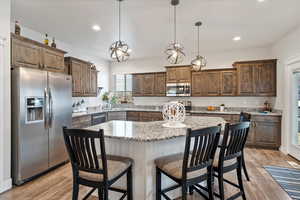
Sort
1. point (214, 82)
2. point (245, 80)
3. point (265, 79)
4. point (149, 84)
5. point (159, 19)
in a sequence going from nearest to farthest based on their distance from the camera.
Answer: point (159, 19) < point (265, 79) < point (245, 80) < point (214, 82) < point (149, 84)

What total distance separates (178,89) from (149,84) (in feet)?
3.65

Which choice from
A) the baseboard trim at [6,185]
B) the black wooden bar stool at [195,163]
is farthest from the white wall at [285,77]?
the baseboard trim at [6,185]

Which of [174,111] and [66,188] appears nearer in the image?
[174,111]

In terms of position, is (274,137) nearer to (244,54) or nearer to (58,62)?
(244,54)

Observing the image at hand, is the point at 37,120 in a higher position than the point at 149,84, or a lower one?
lower

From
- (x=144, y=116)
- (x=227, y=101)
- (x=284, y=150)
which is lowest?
(x=284, y=150)

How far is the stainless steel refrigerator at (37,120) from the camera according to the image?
8.92 ft

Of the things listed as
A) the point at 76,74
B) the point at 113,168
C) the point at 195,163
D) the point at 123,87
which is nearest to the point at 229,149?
the point at 195,163

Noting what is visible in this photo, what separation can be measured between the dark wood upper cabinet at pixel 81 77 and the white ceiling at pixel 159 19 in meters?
0.64

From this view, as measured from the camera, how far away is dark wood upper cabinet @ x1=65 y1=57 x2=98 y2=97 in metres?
4.32

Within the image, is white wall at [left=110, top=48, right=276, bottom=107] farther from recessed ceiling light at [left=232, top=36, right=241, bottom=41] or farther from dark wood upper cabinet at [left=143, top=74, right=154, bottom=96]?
recessed ceiling light at [left=232, top=36, right=241, bottom=41]

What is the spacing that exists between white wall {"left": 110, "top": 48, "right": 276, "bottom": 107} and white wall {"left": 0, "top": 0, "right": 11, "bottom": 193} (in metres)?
4.44

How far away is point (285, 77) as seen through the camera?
4.32 m

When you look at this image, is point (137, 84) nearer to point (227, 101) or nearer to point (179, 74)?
point (179, 74)
